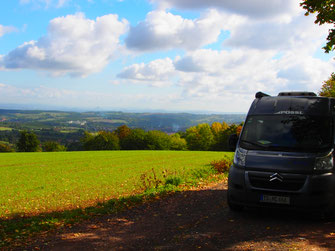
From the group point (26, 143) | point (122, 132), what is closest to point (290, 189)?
point (26, 143)

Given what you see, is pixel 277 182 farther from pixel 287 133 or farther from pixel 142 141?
pixel 142 141

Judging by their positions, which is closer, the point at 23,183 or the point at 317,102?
the point at 317,102

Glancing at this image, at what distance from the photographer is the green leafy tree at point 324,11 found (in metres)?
9.52

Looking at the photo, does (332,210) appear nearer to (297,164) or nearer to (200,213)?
(297,164)

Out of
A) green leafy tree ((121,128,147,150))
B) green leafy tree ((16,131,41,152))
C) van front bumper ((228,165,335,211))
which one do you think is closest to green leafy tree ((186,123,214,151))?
green leafy tree ((121,128,147,150))

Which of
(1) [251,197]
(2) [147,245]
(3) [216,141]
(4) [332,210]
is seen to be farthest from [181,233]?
(3) [216,141]

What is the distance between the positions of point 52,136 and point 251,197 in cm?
16570

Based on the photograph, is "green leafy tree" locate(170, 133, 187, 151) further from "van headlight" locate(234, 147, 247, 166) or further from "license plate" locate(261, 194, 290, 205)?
"license plate" locate(261, 194, 290, 205)

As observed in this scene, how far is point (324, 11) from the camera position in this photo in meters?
9.77

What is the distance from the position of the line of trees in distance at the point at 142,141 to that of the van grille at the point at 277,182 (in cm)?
8251

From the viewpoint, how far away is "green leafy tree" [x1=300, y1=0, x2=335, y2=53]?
952 cm

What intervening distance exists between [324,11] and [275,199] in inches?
278

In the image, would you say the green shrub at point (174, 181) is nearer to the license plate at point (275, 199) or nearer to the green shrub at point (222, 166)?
the green shrub at point (222, 166)

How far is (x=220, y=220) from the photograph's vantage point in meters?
7.06
